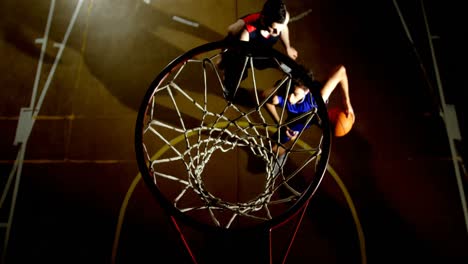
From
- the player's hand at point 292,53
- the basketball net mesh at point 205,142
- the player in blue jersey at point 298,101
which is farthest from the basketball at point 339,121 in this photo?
the player's hand at point 292,53

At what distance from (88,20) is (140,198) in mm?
2575

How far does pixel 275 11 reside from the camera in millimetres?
2262

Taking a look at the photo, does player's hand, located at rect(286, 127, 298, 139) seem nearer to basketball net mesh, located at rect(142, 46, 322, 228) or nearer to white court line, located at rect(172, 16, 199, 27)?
basketball net mesh, located at rect(142, 46, 322, 228)

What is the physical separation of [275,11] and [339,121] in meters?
1.34

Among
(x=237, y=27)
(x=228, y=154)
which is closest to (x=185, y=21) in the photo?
(x=237, y=27)

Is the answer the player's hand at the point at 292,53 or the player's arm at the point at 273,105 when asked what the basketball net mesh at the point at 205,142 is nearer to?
the player's arm at the point at 273,105

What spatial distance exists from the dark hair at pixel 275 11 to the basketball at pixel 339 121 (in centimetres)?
117

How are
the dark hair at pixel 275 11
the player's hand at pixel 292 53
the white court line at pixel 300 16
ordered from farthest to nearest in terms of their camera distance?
1. the white court line at pixel 300 16
2. the player's hand at pixel 292 53
3. the dark hair at pixel 275 11

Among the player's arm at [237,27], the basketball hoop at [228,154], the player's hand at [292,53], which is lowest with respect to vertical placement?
the basketball hoop at [228,154]

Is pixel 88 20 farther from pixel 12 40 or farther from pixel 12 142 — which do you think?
pixel 12 142

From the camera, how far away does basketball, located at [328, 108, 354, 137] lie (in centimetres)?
287

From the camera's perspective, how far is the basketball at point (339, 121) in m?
2.87

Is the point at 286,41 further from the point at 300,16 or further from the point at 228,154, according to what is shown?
the point at 228,154

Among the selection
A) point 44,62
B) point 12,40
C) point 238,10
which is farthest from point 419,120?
point 12,40
